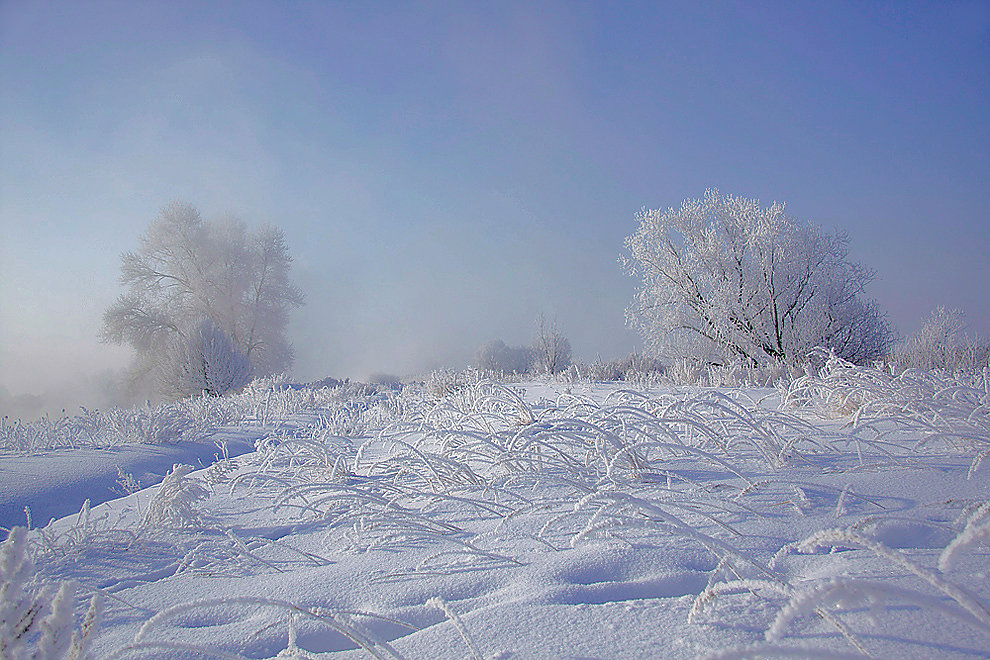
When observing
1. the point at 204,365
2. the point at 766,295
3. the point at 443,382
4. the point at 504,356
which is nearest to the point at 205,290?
the point at 204,365

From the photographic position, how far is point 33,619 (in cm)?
81

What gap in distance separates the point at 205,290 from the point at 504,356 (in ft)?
54.9

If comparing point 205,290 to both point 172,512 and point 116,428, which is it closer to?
point 116,428

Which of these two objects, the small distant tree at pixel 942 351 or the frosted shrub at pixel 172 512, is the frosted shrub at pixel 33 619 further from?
the small distant tree at pixel 942 351

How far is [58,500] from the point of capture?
3.64 m

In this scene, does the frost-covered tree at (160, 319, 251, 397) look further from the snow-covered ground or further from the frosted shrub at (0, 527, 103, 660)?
the frosted shrub at (0, 527, 103, 660)

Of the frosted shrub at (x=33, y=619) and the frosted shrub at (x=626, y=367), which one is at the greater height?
the frosted shrub at (x=33, y=619)

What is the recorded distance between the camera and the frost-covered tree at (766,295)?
14.8 metres

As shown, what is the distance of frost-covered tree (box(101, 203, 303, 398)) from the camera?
79.1ft

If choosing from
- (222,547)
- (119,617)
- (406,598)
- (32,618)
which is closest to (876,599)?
(406,598)

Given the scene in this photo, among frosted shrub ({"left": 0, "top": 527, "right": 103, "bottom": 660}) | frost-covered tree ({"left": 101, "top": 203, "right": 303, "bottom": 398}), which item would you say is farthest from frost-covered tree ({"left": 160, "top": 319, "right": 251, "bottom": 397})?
frosted shrub ({"left": 0, "top": 527, "right": 103, "bottom": 660})

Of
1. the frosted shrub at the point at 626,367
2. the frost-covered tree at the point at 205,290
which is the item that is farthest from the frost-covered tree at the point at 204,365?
the frosted shrub at the point at 626,367

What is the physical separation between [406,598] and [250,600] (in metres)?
0.41

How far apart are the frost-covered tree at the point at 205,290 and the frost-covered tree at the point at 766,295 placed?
19917mm
